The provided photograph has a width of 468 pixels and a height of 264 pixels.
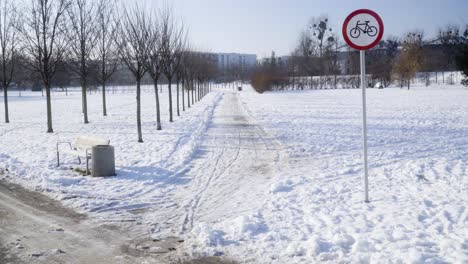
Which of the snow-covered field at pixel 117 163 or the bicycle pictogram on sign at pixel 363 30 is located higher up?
the bicycle pictogram on sign at pixel 363 30

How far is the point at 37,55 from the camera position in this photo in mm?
18359

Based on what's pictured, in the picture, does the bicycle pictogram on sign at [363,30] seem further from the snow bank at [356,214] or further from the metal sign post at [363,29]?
the snow bank at [356,214]

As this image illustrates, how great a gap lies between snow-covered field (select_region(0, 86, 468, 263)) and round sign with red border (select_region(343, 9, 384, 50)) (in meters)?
2.35

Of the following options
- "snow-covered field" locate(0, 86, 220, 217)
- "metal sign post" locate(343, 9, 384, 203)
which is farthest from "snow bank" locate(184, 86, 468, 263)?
"snow-covered field" locate(0, 86, 220, 217)

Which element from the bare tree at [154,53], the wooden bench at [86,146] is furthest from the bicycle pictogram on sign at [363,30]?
the bare tree at [154,53]

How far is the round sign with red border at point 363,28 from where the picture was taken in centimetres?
625

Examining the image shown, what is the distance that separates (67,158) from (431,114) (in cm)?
1673

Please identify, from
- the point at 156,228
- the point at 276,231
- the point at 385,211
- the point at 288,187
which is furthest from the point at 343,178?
the point at 156,228

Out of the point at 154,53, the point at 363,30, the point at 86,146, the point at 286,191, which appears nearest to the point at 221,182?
the point at 286,191

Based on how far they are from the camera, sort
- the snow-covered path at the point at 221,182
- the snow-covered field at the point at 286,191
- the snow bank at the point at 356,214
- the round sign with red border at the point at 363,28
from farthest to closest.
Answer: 1. the snow-covered path at the point at 221,182
2. the round sign with red border at the point at 363,28
3. the snow-covered field at the point at 286,191
4. the snow bank at the point at 356,214

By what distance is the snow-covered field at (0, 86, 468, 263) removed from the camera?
5.04m

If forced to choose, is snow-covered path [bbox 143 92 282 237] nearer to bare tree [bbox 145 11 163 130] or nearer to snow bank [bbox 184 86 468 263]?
snow bank [bbox 184 86 468 263]

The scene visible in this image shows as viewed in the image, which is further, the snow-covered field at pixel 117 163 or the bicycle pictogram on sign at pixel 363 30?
the snow-covered field at pixel 117 163

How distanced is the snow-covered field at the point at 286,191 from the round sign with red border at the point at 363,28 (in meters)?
2.35
